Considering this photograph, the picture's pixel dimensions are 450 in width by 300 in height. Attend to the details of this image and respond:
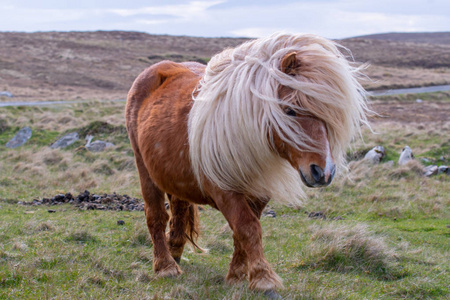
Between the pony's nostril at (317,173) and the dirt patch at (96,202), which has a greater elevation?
the pony's nostril at (317,173)

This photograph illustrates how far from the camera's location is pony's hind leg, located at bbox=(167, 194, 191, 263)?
17.5 ft

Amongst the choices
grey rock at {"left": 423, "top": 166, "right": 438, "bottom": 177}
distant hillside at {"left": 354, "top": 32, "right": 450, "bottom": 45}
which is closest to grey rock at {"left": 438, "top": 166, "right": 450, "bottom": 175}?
grey rock at {"left": 423, "top": 166, "right": 438, "bottom": 177}

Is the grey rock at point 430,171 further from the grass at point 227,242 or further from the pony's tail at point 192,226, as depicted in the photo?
the pony's tail at point 192,226

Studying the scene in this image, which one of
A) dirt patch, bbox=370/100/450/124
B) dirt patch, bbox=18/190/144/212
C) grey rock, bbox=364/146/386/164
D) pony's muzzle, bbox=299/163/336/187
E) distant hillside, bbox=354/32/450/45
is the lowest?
dirt patch, bbox=18/190/144/212

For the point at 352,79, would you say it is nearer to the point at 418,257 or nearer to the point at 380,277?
the point at 380,277

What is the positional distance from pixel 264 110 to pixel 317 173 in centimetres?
61

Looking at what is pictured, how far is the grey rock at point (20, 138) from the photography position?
1409cm

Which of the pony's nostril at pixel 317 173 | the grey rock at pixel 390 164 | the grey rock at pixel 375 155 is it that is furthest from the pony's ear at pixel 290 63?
the grey rock at pixel 375 155

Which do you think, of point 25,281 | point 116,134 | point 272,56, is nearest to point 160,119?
point 272,56

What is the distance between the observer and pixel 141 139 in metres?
4.77

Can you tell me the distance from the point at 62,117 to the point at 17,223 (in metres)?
11.6

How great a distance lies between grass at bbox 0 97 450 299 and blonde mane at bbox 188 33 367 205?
35.9 inches

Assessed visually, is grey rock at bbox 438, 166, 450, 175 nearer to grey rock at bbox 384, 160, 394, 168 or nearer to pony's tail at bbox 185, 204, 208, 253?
grey rock at bbox 384, 160, 394, 168

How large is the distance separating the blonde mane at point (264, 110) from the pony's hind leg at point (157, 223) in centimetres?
132
